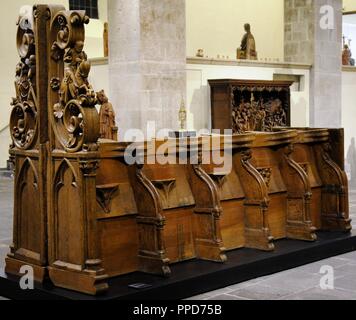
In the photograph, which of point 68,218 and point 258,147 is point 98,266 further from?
point 258,147

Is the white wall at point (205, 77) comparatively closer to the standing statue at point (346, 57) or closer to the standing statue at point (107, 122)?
the standing statue at point (107, 122)

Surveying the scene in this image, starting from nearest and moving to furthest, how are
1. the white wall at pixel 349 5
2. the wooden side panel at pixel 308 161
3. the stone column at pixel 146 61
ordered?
the wooden side panel at pixel 308 161
the stone column at pixel 146 61
the white wall at pixel 349 5

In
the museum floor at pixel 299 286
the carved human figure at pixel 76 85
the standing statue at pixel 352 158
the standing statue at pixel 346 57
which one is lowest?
the museum floor at pixel 299 286

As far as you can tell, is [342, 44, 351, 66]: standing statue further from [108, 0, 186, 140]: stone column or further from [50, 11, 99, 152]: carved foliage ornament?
[50, 11, 99, 152]: carved foliage ornament

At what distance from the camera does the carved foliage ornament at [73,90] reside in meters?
4.20

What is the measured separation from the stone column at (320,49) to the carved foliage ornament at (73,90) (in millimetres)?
9339

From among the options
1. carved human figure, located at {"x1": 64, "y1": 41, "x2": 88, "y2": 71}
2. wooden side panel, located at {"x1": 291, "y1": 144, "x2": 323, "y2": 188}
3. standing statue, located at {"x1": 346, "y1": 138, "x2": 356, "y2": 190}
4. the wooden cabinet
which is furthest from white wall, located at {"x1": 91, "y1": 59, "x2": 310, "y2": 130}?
carved human figure, located at {"x1": 64, "y1": 41, "x2": 88, "y2": 71}

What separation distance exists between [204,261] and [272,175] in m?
1.22

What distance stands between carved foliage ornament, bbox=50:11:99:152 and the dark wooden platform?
0.89 metres

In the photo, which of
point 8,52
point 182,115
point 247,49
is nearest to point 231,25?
point 247,49

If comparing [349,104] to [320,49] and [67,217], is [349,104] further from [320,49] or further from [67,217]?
[67,217]

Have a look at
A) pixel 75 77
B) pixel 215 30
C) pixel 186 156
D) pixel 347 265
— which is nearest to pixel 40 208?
pixel 75 77

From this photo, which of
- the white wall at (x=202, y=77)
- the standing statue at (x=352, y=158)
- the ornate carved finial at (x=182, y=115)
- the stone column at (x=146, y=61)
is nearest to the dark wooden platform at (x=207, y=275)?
the stone column at (x=146, y=61)

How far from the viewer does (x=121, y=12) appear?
9.85m
